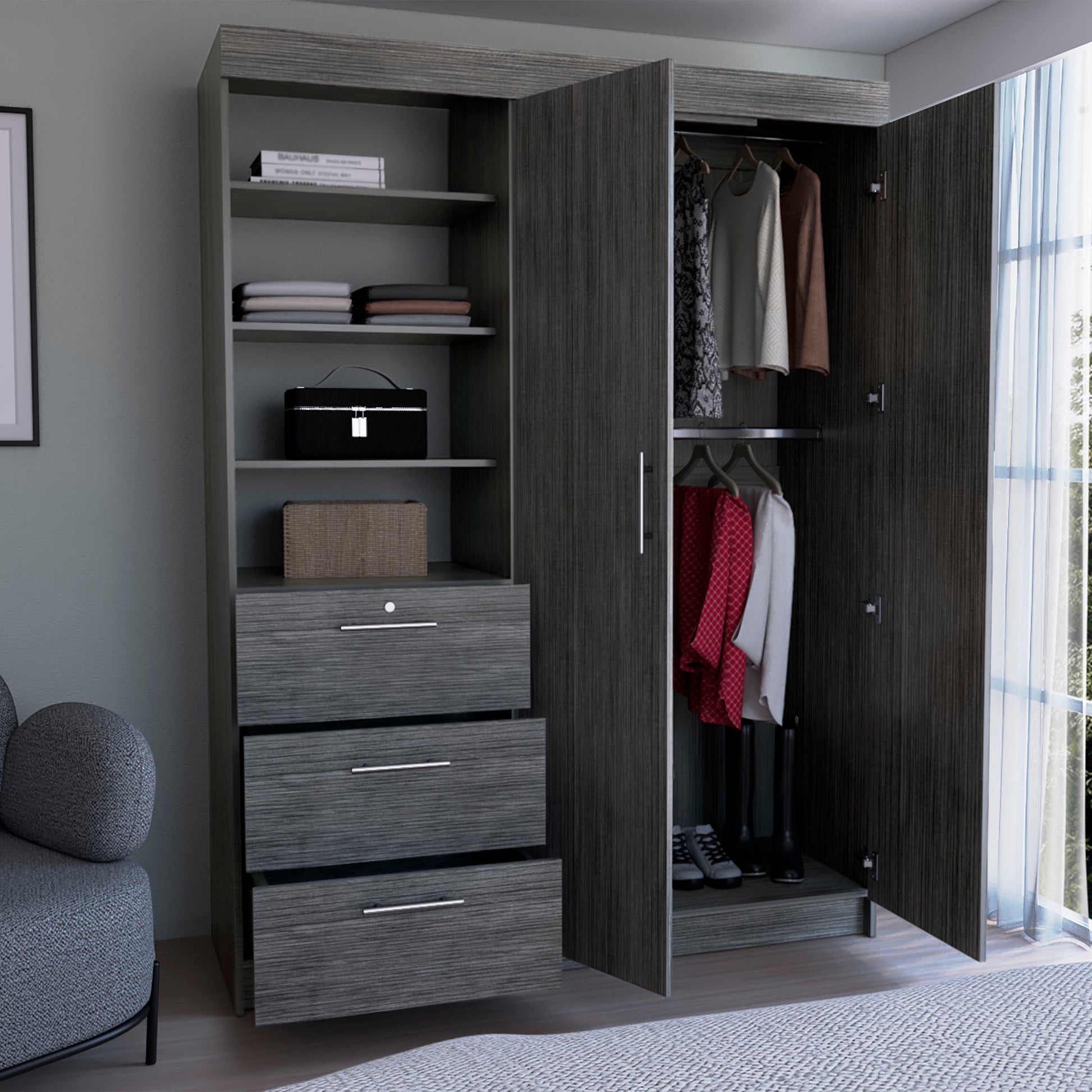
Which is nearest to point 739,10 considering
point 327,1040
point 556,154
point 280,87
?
point 556,154

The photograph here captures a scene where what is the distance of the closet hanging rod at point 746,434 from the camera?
3.09 m

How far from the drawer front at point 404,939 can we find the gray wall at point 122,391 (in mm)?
811

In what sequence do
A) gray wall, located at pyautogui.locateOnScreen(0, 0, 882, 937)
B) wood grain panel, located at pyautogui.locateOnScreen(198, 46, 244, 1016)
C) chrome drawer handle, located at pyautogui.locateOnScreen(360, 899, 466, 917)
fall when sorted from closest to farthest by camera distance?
1. chrome drawer handle, located at pyautogui.locateOnScreen(360, 899, 466, 917)
2. wood grain panel, located at pyautogui.locateOnScreen(198, 46, 244, 1016)
3. gray wall, located at pyautogui.locateOnScreen(0, 0, 882, 937)

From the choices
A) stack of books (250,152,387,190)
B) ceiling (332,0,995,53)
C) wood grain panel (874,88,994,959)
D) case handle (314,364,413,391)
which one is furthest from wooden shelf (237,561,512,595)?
ceiling (332,0,995,53)

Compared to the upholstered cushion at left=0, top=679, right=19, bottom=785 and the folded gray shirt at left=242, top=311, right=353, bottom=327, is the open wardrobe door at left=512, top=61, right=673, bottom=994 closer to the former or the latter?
the folded gray shirt at left=242, top=311, right=353, bottom=327

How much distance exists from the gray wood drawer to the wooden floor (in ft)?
2.20

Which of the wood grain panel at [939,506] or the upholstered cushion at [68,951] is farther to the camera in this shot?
the wood grain panel at [939,506]

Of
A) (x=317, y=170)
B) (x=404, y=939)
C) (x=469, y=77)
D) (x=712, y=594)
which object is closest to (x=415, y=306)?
(x=317, y=170)

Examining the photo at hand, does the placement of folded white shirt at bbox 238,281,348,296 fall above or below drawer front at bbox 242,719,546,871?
above

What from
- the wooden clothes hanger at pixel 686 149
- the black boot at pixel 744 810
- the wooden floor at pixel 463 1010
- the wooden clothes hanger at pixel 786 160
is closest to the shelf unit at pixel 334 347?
the wooden floor at pixel 463 1010

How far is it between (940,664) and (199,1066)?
5.91 feet

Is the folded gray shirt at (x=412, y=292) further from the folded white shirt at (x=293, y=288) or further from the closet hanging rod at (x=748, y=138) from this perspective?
the closet hanging rod at (x=748, y=138)

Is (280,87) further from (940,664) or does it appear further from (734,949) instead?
(734,949)

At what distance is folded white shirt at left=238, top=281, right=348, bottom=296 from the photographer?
2.65m
